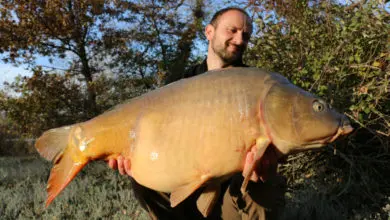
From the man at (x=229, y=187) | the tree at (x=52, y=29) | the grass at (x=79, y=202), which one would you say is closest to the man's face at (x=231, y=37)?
the man at (x=229, y=187)

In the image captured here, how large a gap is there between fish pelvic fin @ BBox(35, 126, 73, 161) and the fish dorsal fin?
0.63m

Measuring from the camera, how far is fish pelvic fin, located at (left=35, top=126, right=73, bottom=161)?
74.6 inches

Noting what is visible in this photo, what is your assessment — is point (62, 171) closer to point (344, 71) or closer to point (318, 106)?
point (318, 106)

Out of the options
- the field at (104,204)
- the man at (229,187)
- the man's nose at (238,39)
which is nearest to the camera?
the man at (229,187)

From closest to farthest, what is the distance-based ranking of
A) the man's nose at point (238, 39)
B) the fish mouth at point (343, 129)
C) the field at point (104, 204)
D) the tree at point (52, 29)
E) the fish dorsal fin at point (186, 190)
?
the fish mouth at point (343, 129) → the fish dorsal fin at point (186, 190) → the man's nose at point (238, 39) → the field at point (104, 204) → the tree at point (52, 29)

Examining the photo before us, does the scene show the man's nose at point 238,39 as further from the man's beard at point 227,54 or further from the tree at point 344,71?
the tree at point 344,71

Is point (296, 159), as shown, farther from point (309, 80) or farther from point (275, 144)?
point (275, 144)

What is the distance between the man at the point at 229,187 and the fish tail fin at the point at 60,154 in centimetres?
19

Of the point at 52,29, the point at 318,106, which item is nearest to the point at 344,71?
the point at 318,106

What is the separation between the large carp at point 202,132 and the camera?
1.53m

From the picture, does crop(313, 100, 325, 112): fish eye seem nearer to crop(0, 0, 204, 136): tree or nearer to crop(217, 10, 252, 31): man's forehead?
crop(217, 10, 252, 31): man's forehead

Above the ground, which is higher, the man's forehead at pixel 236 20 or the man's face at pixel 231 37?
the man's forehead at pixel 236 20

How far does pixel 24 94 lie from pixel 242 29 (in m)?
4.13

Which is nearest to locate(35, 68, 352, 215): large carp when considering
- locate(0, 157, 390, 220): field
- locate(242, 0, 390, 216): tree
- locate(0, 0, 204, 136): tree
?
locate(0, 157, 390, 220): field
